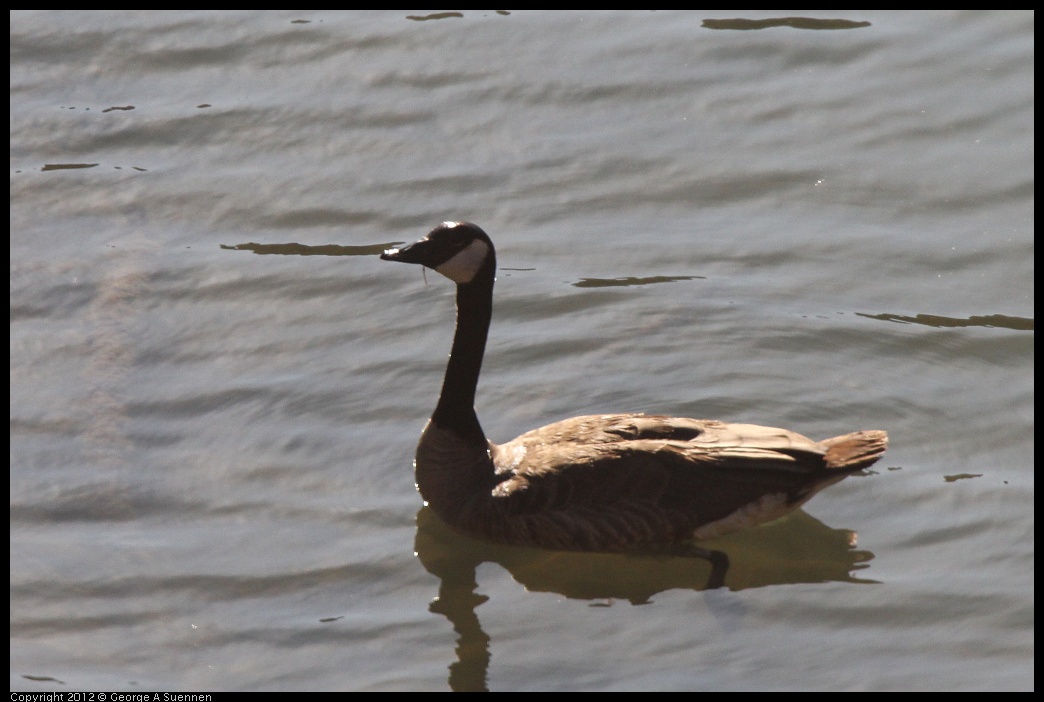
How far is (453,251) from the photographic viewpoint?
8.02 metres

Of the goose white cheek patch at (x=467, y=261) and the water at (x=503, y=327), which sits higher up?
the goose white cheek patch at (x=467, y=261)

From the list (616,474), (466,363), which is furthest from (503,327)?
(616,474)

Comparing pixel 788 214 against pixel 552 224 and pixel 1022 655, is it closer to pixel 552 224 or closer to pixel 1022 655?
pixel 552 224

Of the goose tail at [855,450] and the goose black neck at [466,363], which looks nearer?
the goose tail at [855,450]

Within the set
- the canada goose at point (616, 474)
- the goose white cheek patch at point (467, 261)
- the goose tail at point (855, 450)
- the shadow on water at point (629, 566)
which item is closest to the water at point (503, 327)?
the shadow on water at point (629, 566)

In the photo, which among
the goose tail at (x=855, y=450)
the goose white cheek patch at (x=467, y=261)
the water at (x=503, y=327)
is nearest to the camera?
the water at (x=503, y=327)

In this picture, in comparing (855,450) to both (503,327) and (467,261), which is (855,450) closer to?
(467,261)

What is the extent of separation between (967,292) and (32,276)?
6788 millimetres

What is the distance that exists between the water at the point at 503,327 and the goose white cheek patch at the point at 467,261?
1272 mm

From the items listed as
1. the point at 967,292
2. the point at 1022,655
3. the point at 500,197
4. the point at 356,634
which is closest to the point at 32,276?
the point at 500,197

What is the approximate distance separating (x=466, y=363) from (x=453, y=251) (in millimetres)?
713

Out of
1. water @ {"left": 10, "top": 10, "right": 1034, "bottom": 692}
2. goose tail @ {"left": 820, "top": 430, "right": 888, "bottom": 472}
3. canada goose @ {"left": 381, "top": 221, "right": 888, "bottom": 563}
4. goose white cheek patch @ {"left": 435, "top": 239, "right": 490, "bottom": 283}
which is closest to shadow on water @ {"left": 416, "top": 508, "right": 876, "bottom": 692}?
water @ {"left": 10, "top": 10, "right": 1034, "bottom": 692}

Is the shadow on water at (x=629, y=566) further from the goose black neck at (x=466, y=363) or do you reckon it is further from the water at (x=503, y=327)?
the goose black neck at (x=466, y=363)

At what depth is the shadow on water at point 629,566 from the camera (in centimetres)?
771
